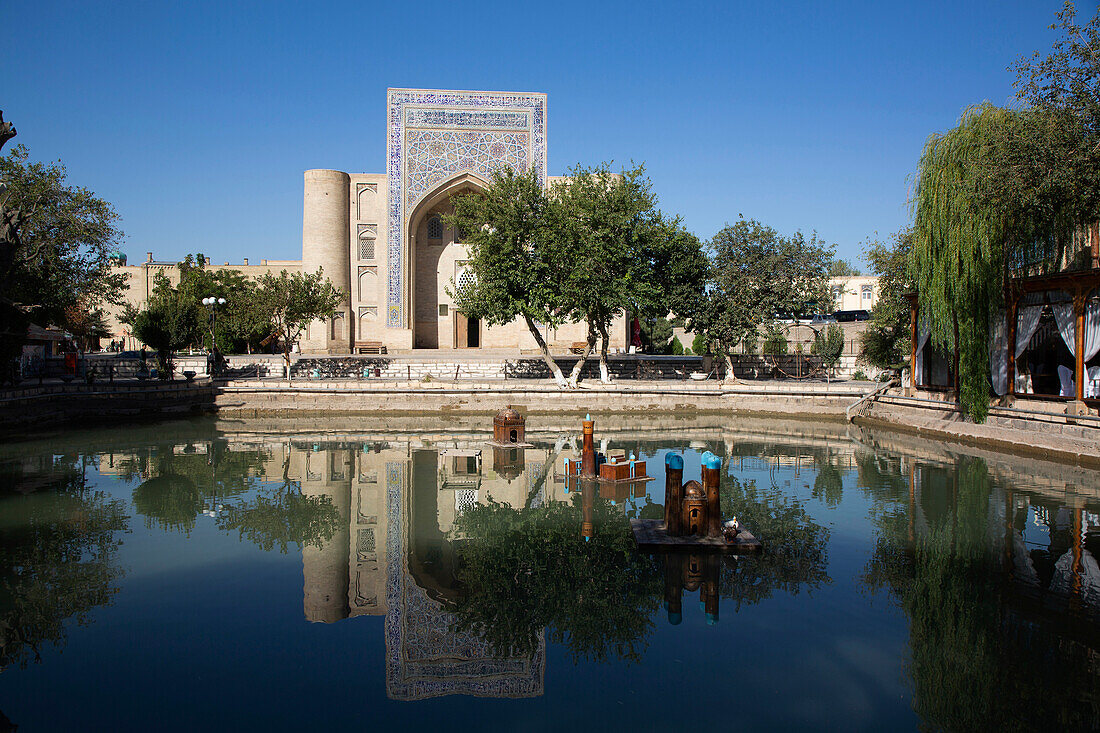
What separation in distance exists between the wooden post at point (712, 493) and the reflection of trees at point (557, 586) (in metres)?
0.73

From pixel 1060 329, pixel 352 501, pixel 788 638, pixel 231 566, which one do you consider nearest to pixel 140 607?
pixel 231 566

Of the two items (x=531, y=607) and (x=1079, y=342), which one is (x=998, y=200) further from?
(x=531, y=607)

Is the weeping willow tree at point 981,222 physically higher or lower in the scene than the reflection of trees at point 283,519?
higher

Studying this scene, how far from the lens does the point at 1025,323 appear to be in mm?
13312

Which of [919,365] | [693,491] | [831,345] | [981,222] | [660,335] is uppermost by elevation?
[981,222]

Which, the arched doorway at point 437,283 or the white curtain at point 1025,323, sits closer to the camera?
the white curtain at point 1025,323

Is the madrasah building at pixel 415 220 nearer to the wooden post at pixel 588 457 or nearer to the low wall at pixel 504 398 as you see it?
the low wall at pixel 504 398

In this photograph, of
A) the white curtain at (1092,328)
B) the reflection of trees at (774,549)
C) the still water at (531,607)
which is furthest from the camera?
the white curtain at (1092,328)

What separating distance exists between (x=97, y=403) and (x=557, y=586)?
15.8m

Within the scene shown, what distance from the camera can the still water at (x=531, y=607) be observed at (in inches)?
158

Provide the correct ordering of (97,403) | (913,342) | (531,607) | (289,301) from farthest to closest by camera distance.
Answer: (289,301)
(97,403)
(913,342)
(531,607)

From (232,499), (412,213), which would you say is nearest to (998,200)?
(232,499)

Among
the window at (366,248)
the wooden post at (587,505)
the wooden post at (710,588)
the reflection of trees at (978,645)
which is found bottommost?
the reflection of trees at (978,645)

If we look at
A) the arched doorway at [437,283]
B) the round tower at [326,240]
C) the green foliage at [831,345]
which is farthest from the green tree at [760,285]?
the round tower at [326,240]
